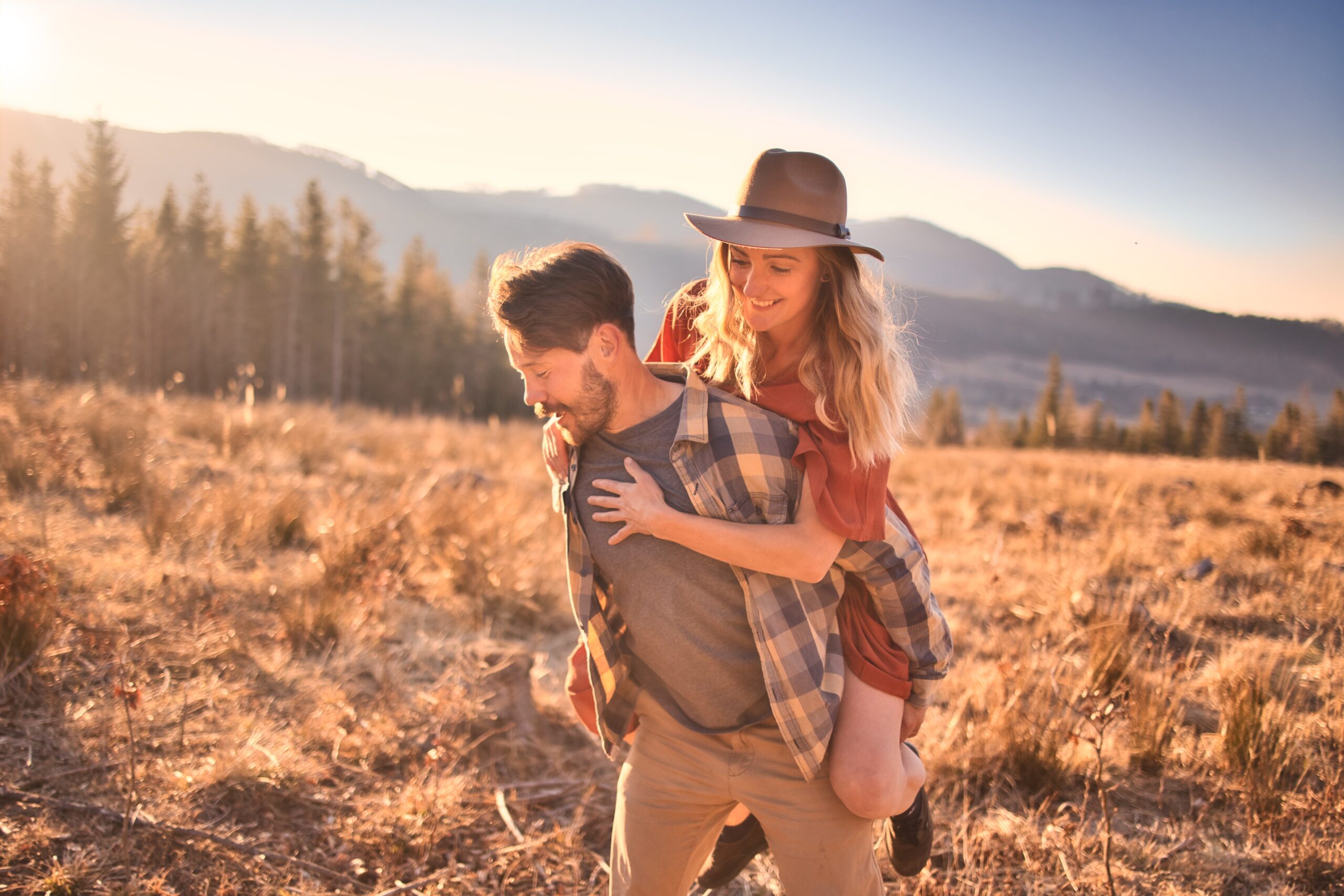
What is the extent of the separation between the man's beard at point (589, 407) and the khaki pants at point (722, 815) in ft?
2.84

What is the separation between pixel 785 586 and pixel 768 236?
964mm

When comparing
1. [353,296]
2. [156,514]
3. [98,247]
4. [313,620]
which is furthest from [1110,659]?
[353,296]

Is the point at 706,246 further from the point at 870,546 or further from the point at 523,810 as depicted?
the point at 523,810

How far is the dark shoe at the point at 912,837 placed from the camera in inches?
86.1

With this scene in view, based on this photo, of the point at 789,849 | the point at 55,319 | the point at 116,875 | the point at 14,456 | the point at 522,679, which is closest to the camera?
the point at 789,849

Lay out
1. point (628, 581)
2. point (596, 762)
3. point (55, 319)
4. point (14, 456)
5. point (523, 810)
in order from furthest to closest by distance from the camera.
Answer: point (55, 319)
point (14, 456)
point (596, 762)
point (523, 810)
point (628, 581)

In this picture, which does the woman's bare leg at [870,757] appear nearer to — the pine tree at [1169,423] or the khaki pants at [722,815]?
the khaki pants at [722,815]

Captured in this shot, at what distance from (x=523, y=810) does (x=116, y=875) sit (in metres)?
1.43

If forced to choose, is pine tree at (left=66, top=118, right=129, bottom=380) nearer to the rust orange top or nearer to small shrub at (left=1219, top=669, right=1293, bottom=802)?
the rust orange top

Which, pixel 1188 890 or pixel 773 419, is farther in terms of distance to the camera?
pixel 1188 890

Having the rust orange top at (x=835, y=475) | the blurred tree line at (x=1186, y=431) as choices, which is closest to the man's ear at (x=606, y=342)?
the rust orange top at (x=835, y=475)

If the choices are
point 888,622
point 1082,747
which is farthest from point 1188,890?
point 888,622

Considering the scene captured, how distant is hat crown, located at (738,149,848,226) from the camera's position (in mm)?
2002

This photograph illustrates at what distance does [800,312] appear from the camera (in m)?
2.13
